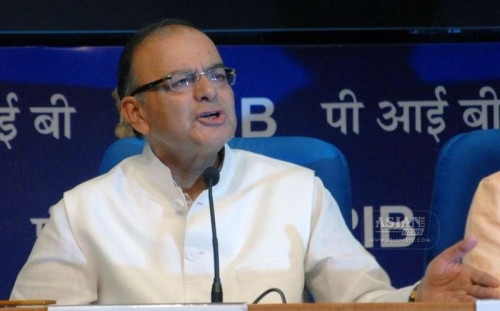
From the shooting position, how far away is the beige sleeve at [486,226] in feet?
8.94

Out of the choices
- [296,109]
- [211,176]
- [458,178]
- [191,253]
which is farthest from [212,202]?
[296,109]

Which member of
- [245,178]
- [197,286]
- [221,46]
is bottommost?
[197,286]

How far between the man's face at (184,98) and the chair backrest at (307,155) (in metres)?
0.18

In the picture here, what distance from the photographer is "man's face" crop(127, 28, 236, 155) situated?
9.53ft

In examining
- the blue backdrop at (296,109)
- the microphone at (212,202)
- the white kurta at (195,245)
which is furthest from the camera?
the blue backdrop at (296,109)

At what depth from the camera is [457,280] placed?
2295mm

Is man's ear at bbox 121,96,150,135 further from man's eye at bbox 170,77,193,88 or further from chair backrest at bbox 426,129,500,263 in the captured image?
chair backrest at bbox 426,129,500,263

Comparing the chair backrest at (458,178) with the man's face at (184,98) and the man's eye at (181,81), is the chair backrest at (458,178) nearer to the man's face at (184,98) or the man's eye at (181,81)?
the man's face at (184,98)

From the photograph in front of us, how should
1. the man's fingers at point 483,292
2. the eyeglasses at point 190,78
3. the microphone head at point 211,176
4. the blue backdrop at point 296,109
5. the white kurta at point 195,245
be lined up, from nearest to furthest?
the man's fingers at point 483,292 → the microphone head at point 211,176 → the white kurta at point 195,245 → the eyeglasses at point 190,78 → the blue backdrop at point 296,109

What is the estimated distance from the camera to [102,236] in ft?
9.49

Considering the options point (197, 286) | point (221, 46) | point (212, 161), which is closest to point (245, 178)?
point (212, 161)

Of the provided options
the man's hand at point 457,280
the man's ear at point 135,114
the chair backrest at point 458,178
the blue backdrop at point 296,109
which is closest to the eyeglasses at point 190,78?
the man's ear at point 135,114

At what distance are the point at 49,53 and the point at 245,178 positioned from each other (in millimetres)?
1244

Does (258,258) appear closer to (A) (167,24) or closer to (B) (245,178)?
(B) (245,178)
